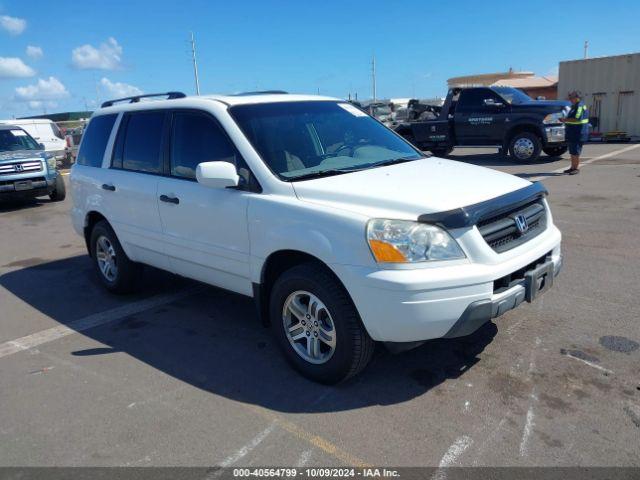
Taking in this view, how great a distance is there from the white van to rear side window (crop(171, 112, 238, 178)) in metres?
18.2

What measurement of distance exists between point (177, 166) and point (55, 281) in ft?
9.40

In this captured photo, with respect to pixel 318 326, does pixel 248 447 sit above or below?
below

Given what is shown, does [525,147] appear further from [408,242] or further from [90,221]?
[408,242]

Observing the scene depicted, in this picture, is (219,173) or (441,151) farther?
(441,151)

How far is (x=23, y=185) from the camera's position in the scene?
11922 mm

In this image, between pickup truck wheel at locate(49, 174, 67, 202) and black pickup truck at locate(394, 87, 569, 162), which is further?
black pickup truck at locate(394, 87, 569, 162)

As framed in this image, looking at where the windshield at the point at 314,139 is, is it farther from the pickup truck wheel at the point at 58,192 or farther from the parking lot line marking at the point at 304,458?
the pickup truck wheel at the point at 58,192

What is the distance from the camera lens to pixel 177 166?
4508 mm

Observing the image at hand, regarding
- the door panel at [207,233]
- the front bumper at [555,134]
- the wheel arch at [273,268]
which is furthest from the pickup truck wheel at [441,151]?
the wheel arch at [273,268]

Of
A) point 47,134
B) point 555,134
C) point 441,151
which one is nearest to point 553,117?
point 555,134

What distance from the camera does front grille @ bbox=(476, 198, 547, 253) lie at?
3311 mm

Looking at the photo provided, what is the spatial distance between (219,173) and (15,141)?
37.2ft

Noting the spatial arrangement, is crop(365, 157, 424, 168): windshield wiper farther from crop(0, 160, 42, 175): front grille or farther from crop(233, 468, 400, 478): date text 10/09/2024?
crop(0, 160, 42, 175): front grille

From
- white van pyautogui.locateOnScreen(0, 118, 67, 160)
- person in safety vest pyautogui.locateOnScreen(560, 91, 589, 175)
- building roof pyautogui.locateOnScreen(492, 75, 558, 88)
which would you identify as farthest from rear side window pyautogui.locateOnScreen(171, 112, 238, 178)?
building roof pyautogui.locateOnScreen(492, 75, 558, 88)
